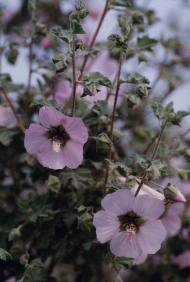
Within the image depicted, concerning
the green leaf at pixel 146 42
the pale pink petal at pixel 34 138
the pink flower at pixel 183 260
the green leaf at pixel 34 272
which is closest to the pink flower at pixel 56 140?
the pale pink petal at pixel 34 138

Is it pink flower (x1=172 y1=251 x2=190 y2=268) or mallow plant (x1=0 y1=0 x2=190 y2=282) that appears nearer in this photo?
mallow plant (x1=0 y1=0 x2=190 y2=282)

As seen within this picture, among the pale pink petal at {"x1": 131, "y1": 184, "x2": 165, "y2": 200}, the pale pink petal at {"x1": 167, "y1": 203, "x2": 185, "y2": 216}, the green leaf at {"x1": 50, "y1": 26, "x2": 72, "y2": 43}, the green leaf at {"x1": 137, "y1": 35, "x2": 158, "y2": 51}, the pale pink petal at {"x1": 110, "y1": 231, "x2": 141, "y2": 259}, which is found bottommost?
the pale pink petal at {"x1": 167, "y1": 203, "x2": 185, "y2": 216}

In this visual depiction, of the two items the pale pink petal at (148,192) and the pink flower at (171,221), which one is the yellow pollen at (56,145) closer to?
the pale pink petal at (148,192)

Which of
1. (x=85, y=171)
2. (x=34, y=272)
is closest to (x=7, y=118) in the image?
(x=85, y=171)

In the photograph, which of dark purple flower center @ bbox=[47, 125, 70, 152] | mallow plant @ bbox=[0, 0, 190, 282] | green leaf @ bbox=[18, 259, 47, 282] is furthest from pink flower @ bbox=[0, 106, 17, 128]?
green leaf @ bbox=[18, 259, 47, 282]

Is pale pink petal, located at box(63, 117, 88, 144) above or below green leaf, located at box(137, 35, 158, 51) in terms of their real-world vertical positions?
below

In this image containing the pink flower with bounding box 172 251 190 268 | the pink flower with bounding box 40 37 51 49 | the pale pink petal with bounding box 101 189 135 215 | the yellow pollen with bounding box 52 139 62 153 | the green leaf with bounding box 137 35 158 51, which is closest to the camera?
the pale pink petal with bounding box 101 189 135 215

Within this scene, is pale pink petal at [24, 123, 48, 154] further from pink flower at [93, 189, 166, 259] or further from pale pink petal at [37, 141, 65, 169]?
pink flower at [93, 189, 166, 259]
